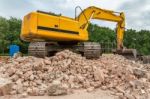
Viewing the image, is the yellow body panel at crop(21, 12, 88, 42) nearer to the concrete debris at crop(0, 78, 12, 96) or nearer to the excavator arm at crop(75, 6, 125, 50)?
the excavator arm at crop(75, 6, 125, 50)

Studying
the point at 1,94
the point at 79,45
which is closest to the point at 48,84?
the point at 1,94

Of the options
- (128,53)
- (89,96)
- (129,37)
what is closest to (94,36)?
(129,37)

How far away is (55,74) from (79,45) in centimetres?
448

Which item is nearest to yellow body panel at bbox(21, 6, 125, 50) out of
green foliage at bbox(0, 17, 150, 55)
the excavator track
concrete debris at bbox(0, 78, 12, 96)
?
the excavator track

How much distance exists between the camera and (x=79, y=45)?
15.8 m

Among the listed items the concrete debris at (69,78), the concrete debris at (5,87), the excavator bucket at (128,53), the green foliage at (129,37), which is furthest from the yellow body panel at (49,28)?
the green foliage at (129,37)

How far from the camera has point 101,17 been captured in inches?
723

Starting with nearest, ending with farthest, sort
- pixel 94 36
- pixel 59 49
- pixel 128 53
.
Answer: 1. pixel 59 49
2. pixel 128 53
3. pixel 94 36

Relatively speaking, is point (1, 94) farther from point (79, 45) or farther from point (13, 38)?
point (13, 38)

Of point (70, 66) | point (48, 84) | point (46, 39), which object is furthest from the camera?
point (46, 39)

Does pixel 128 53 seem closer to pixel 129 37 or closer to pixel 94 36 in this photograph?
pixel 94 36

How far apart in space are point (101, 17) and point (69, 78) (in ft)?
25.0

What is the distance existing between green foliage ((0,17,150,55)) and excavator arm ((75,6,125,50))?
1003 inches

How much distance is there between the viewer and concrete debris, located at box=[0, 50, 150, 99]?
34.5 ft
